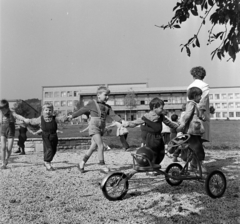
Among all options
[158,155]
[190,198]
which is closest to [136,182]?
[158,155]

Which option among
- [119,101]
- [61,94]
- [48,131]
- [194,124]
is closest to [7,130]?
[48,131]

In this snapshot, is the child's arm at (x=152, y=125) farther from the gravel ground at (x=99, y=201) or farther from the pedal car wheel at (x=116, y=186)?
the gravel ground at (x=99, y=201)

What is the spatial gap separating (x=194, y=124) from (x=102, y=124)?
1863 millimetres

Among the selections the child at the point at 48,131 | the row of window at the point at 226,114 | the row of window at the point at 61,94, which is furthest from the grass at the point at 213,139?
the row of window at the point at 61,94

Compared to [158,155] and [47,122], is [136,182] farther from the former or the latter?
[47,122]

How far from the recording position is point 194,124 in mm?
4594

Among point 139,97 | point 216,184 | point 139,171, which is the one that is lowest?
point 216,184

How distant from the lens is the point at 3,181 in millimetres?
5207

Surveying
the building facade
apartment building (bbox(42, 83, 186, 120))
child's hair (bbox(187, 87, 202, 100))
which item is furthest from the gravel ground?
apartment building (bbox(42, 83, 186, 120))

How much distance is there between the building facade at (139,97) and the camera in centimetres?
8919

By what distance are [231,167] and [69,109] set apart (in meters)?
99.8

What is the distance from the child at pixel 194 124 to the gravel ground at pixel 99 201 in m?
0.60

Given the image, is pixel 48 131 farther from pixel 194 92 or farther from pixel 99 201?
pixel 194 92

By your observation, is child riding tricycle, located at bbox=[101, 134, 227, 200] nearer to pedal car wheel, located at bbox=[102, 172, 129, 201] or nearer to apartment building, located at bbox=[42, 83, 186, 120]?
pedal car wheel, located at bbox=[102, 172, 129, 201]
